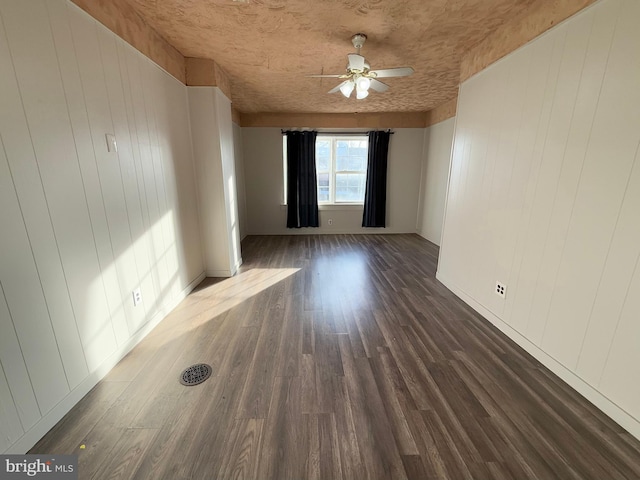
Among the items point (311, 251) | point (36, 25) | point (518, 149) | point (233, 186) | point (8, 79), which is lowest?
point (311, 251)

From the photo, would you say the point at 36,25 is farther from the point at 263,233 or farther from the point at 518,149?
the point at 263,233

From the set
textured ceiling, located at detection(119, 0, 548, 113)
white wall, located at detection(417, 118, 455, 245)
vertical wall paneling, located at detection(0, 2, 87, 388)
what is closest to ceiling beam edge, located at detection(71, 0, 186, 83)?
textured ceiling, located at detection(119, 0, 548, 113)

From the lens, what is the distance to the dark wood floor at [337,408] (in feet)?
3.97

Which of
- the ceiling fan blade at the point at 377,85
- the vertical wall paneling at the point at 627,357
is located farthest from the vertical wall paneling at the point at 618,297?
the ceiling fan blade at the point at 377,85

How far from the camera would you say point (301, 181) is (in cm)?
554

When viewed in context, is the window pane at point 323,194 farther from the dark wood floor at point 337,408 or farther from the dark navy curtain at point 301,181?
the dark wood floor at point 337,408

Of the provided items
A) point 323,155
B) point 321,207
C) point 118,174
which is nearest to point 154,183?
point 118,174

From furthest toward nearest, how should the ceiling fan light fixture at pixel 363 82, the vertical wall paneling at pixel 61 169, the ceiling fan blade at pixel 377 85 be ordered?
the ceiling fan blade at pixel 377 85 → the ceiling fan light fixture at pixel 363 82 → the vertical wall paneling at pixel 61 169

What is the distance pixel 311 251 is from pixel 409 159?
3071 mm

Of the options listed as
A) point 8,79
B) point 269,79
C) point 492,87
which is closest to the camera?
point 8,79

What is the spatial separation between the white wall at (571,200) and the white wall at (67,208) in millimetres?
3055

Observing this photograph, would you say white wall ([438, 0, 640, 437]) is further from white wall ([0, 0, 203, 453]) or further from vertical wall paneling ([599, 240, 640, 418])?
white wall ([0, 0, 203, 453])

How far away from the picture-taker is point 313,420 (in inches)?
56.2

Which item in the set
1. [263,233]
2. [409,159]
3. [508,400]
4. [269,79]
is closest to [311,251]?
[263,233]
